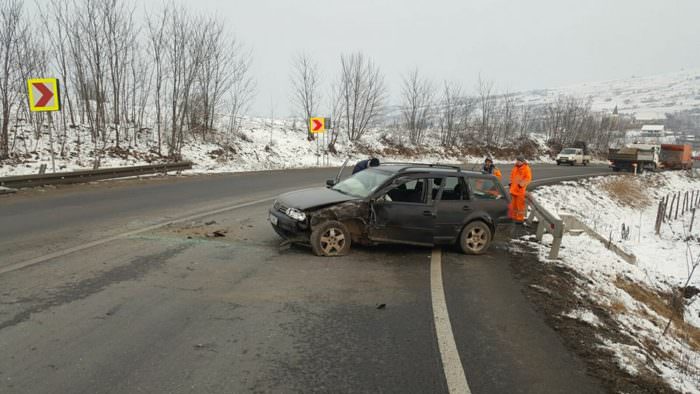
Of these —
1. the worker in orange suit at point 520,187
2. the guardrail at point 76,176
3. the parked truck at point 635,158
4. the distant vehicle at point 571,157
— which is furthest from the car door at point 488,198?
the distant vehicle at point 571,157

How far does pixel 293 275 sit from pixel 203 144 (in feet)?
76.3

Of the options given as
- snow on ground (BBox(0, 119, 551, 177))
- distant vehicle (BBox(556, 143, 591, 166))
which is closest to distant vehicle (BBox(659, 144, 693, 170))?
distant vehicle (BBox(556, 143, 591, 166))

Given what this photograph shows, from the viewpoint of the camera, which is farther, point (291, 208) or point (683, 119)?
point (683, 119)

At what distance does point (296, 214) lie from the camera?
6.90m

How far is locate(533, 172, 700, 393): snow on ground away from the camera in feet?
14.3

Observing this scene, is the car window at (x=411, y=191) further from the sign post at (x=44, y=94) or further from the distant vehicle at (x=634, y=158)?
the distant vehicle at (x=634, y=158)

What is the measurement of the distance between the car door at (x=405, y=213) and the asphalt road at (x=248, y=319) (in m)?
0.36

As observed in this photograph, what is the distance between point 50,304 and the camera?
14.8 ft

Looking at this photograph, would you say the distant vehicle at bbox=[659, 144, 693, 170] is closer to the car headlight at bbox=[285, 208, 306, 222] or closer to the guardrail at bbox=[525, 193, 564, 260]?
the guardrail at bbox=[525, 193, 564, 260]

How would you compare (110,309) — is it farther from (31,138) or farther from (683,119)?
(683,119)

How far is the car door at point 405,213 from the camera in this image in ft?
23.5

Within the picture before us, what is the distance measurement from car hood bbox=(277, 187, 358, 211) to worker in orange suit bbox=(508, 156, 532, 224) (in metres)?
4.96

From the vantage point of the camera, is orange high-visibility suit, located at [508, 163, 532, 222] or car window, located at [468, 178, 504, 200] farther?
orange high-visibility suit, located at [508, 163, 532, 222]

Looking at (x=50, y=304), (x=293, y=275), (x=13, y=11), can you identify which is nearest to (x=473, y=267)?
(x=293, y=275)
